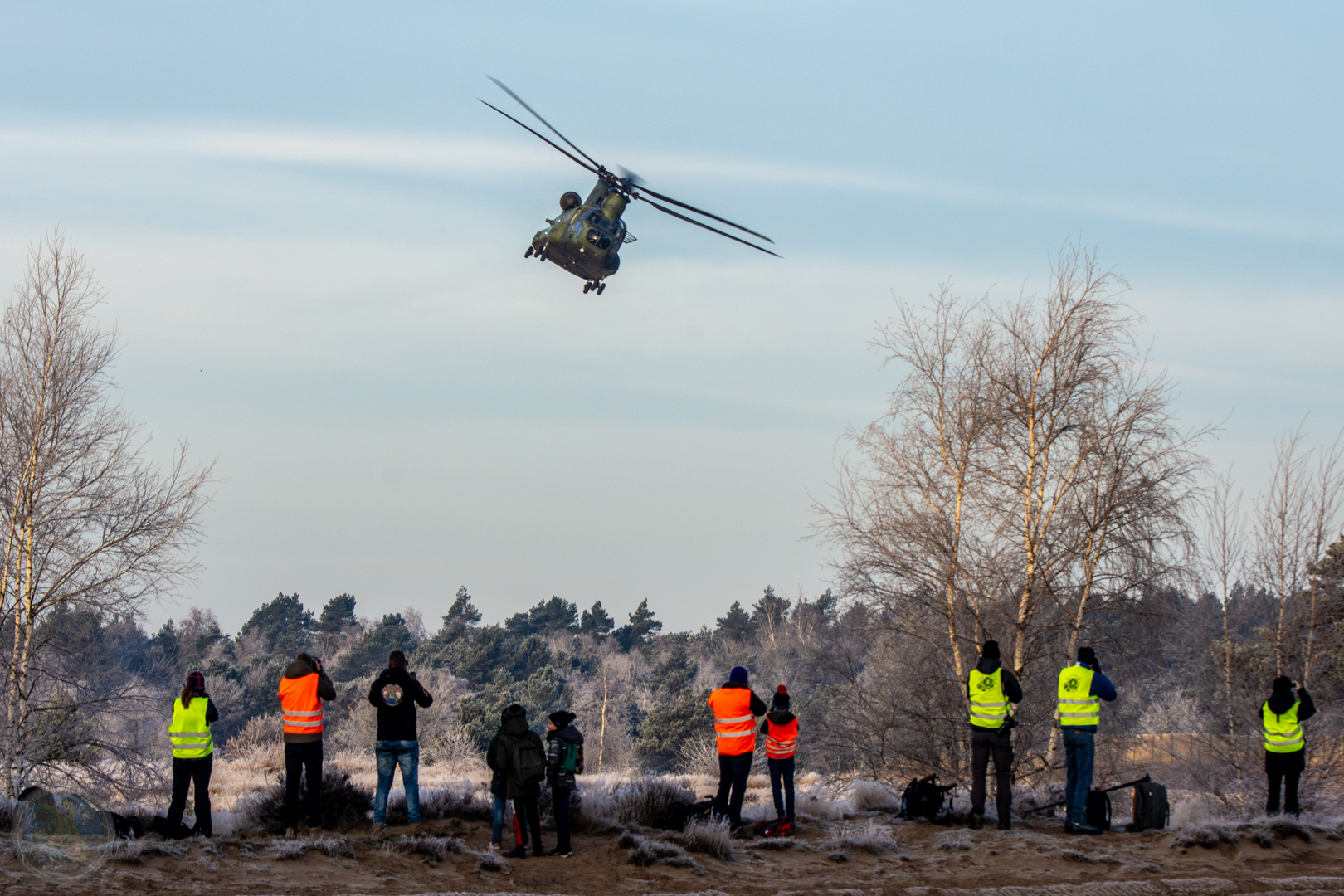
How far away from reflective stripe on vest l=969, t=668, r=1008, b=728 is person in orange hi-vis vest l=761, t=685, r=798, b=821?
2.23 meters

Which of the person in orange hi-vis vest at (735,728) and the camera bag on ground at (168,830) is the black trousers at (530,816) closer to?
the person in orange hi-vis vest at (735,728)

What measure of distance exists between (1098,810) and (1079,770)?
678 mm

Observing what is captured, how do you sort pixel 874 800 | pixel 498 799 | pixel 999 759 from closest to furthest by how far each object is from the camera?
1. pixel 498 799
2. pixel 999 759
3. pixel 874 800

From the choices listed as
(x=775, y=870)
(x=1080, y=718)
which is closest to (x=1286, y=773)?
(x=1080, y=718)

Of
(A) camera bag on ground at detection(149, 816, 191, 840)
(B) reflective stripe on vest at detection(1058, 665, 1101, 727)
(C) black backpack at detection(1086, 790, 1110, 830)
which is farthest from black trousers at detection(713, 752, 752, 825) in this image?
(A) camera bag on ground at detection(149, 816, 191, 840)

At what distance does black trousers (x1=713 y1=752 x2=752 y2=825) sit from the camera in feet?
43.4

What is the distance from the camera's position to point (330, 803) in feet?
40.5

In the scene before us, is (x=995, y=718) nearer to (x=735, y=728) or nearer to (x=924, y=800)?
(x=924, y=800)

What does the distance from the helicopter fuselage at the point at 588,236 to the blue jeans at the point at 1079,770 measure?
16.6 meters

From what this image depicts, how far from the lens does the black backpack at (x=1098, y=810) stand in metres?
13.3

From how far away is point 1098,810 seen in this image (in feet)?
43.7

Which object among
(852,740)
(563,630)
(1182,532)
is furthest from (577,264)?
(563,630)

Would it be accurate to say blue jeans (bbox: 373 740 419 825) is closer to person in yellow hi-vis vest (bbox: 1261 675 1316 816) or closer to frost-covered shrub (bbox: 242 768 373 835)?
frost-covered shrub (bbox: 242 768 373 835)

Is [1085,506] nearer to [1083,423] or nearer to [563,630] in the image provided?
[1083,423]
